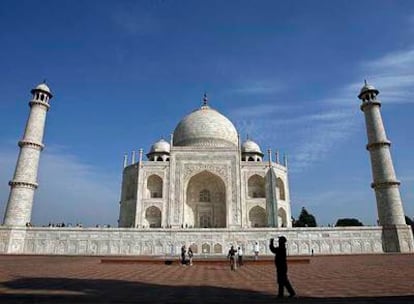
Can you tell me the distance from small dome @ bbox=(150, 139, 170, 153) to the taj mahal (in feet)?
0.33

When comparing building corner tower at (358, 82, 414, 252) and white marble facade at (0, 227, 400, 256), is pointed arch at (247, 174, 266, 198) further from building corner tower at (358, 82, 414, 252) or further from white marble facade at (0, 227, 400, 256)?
building corner tower at (358, 82, 414, 252)

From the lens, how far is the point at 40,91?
79.5ft

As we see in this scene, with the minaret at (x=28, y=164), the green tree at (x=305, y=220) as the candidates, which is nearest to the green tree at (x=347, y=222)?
the green tree at (x=305, y=220)

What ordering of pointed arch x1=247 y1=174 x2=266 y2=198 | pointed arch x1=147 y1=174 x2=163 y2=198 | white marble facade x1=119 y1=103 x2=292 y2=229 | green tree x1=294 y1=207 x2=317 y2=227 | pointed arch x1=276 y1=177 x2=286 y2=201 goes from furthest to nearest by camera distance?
green tree x1=294 y1=207 x2=317 y2=227
pointed arch x1=276 y1=177 x2=286 y2=201
pointed arch x1=247 y1=174 x2=266 y2=198
pointed arch x1=147 y1=174 x2=163 y2=198
white marble facade x1=119 y1=103 x2=292 y2=229

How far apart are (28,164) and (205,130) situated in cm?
1553

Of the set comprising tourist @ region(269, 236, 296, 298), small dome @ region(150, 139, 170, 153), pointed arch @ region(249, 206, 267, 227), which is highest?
small dome @ region(150, 139, 170, 153)

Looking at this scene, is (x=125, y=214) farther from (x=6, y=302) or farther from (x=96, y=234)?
(x=6, y=302)

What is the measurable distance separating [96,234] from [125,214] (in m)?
6.61

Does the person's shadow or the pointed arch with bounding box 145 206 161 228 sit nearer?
the person's shadow

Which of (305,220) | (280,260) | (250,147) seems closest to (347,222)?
(305,220)

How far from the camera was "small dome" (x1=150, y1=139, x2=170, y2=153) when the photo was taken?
108 feet

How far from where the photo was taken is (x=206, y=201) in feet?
93.9

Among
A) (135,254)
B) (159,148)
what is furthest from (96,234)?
(159,148)

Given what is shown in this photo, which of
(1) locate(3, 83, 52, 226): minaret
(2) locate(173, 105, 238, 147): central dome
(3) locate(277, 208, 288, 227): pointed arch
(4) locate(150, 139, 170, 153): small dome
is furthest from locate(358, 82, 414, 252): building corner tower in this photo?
(1) locate(3, 83, 52, 226): minaret
